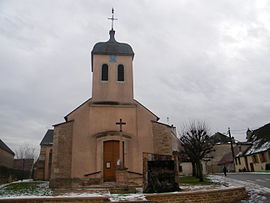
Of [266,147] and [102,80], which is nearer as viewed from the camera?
[102,80]

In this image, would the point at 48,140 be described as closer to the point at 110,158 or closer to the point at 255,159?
the point at 110,158

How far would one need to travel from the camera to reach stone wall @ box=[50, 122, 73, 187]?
15.7m

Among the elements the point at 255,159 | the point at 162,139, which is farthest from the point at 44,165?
the point at 255,159

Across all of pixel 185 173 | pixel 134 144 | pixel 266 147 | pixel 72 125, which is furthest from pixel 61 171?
pixel 266 147

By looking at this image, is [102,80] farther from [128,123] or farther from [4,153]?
[4,153]

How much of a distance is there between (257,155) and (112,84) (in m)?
26.6

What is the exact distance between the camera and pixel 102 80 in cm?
1925

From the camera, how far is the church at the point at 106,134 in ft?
52.7

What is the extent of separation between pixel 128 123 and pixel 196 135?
7.67 m

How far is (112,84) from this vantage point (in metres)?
19.2

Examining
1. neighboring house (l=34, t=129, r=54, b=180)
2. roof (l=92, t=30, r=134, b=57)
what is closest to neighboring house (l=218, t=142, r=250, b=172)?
roof (l=92, t=30, r=134, b=57)

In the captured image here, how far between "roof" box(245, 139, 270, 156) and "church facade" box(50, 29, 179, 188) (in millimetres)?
21471

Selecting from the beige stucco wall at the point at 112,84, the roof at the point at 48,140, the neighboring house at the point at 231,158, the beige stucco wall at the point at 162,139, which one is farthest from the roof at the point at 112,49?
the neighboring house at the point at 231,158

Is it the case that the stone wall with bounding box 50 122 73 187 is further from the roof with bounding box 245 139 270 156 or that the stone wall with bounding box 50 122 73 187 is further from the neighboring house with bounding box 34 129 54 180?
the roof with bounding box 245 139 270 156
